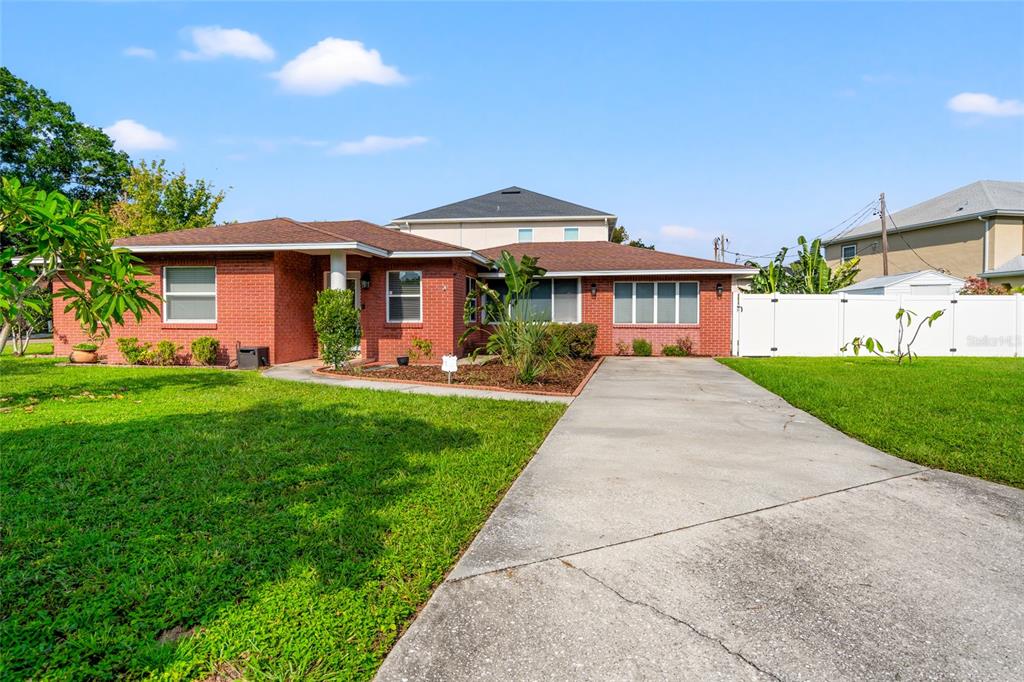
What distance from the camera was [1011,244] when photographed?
91.4ft

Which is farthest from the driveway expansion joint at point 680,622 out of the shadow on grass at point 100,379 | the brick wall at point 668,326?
the brick wall at point 668,326

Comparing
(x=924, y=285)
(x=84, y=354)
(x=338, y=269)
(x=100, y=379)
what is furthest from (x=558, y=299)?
(x=924, y=285)

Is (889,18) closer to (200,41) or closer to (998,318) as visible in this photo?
(998,318)

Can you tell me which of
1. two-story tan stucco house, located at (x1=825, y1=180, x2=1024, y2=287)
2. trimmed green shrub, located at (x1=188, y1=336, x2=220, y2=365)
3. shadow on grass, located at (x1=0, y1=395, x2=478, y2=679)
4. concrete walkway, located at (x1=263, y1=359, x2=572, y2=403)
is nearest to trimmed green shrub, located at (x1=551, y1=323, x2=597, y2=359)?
concrete walkway, located at (x1=263, y1=359, x2=572, y2=403)

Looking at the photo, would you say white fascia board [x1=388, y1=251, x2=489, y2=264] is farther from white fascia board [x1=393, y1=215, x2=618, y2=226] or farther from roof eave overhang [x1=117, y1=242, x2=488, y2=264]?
white fascia board [x1=393, y1=215, x2=618, y2=226]

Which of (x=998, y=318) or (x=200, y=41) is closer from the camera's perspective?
(x=200, y=41)

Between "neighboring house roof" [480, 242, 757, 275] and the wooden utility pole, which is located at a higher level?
the wooden utility pole

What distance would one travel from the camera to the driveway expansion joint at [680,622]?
2.27 metres

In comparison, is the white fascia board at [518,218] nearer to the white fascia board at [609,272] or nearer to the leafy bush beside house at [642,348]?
the white fascia board at [609,272]

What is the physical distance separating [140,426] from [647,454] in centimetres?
581

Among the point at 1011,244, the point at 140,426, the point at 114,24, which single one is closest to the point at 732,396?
the point at 140,426

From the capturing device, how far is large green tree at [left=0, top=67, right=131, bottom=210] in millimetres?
37938

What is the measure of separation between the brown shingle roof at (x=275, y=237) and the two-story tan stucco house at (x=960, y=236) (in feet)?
89.8

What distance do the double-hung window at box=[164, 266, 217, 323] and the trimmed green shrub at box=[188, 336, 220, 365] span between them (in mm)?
775
